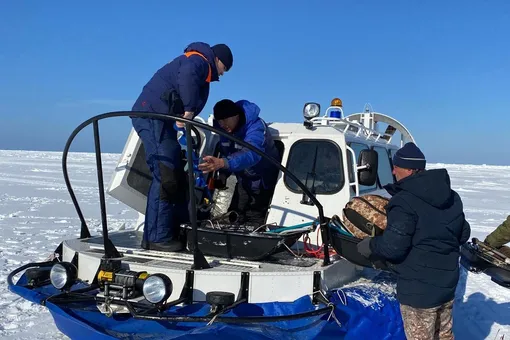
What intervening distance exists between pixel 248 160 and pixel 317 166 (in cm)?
91

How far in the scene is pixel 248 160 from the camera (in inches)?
168

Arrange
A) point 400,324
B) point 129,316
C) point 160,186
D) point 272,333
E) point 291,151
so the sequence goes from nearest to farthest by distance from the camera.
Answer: point 272,333 < point 129,316 < point 400,324 < point 160,186 < point 291,151

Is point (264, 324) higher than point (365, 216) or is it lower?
lower

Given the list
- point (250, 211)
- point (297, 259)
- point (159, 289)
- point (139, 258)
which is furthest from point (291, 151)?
point (159, 289)

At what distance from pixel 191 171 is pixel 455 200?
161 cm

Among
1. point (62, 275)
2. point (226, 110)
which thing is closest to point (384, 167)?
point (226, 110)

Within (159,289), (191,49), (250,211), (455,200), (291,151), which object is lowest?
(159,289)

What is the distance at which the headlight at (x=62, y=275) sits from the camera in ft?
11.5

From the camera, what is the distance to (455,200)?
308 centimetres

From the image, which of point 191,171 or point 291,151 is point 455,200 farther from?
point 291,151

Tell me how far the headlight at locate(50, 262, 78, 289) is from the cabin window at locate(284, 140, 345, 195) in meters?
2.12

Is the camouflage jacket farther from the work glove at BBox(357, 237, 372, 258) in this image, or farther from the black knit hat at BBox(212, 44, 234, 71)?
the black knit hat at BBox(212, 44, 234, 71)

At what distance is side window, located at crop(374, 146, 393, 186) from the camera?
6.36 metres

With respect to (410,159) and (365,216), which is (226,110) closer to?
(365,216)
